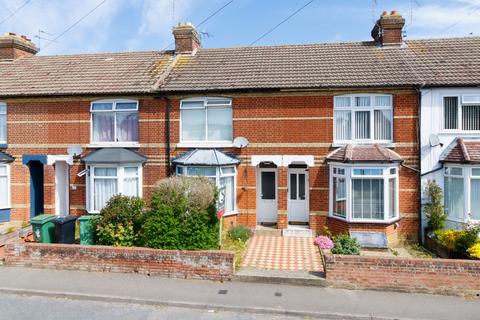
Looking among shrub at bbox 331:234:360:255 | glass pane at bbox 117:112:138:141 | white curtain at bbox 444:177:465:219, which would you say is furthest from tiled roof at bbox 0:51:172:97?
white curtain at bbox 444:177:465:219

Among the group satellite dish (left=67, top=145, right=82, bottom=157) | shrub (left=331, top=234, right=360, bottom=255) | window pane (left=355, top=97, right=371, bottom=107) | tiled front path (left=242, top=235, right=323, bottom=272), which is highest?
window pane (left=355, top=97, right=371, bottom=107)

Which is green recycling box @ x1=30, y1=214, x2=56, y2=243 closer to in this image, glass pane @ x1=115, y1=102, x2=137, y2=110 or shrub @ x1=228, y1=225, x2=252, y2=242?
glass pane @ x1=115, y1=102, x2=137, y2=110

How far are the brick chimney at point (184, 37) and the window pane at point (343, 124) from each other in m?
7.24

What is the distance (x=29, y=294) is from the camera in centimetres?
722

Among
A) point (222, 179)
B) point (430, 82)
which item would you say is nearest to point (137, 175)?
point (222, 179)

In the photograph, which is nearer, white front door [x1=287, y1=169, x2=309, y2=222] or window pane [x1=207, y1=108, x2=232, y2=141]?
window pane [x1=207, y1=108, x2=232, y2=141]

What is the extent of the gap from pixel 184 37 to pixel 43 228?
9.54 m

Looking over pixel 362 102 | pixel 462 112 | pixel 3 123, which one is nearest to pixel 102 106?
pixel 3 123

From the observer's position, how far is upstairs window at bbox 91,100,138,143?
1261 centimetres

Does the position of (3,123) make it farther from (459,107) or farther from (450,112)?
(459,107)

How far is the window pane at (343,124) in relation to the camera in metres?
11.7

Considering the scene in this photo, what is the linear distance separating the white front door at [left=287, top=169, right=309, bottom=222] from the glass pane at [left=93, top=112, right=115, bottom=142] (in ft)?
22.5

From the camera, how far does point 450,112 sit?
1112 centimetres

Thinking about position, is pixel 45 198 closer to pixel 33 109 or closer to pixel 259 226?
pixel 33 109
